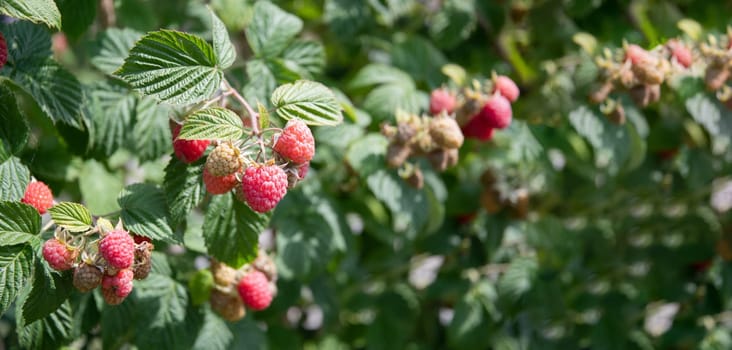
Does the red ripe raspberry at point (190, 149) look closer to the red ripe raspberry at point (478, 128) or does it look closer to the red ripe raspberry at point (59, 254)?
the red ripe raspberry at point (59, 254)

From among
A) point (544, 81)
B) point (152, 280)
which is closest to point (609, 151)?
point (544, 81)

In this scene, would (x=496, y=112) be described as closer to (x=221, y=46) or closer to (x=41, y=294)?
(x=221, y=46)

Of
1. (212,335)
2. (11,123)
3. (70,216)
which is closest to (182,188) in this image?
(70,216)

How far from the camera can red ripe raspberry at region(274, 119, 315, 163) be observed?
103 centimetres

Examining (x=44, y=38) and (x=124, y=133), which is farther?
(x=124, y=133)

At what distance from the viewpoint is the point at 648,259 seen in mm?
2221

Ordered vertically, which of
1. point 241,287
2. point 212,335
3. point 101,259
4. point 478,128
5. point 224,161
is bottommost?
point 212,335

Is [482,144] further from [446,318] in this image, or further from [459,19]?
[446,318]

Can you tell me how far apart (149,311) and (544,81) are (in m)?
1.03

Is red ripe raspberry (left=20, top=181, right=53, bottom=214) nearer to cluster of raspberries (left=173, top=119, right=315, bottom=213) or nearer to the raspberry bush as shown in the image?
the raspberry bush

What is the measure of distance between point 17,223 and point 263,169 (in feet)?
1.07

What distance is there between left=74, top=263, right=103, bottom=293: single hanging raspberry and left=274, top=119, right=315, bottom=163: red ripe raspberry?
0.27 meters

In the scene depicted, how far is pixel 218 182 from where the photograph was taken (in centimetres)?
105

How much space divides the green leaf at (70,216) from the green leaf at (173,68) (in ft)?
0.55
